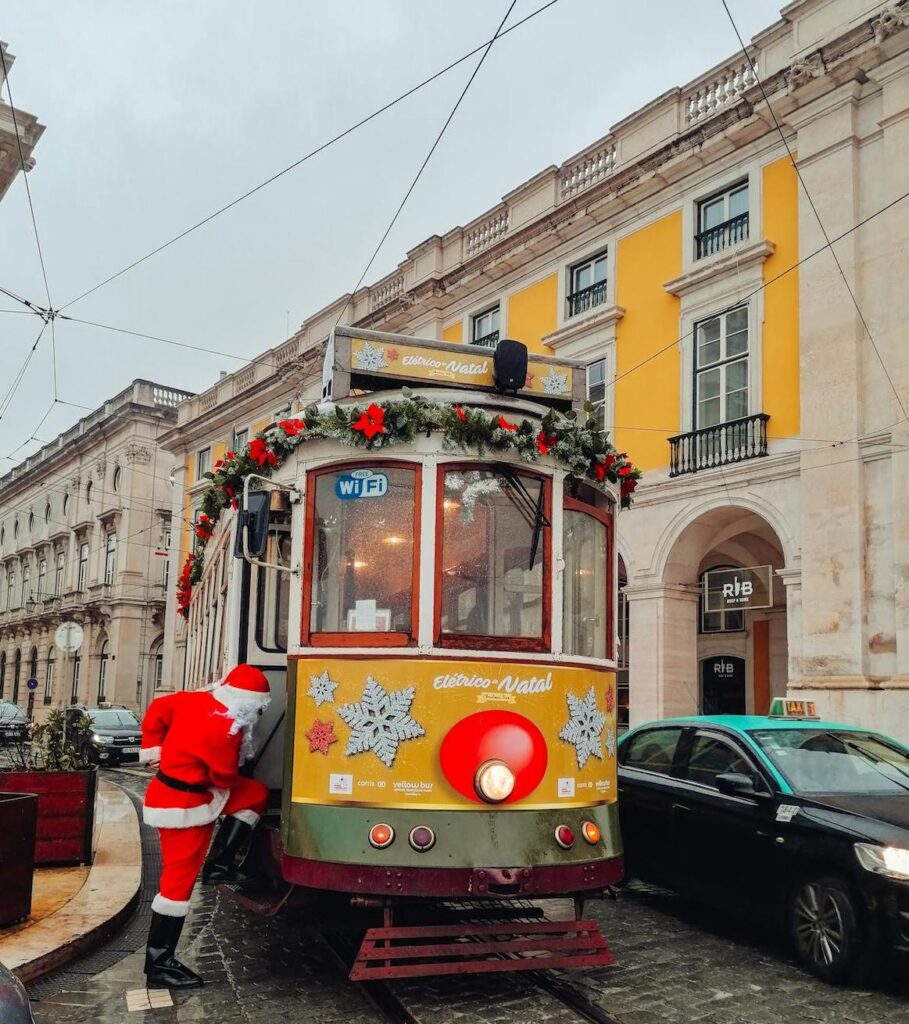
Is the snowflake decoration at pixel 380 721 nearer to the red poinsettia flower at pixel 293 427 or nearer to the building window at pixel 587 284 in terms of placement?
the red poinsettia flower at pixel 293 427

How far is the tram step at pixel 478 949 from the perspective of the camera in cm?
495

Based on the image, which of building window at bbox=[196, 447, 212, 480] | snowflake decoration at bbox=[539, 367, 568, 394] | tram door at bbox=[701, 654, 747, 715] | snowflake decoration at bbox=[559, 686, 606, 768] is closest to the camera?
snowflake decoration at bbox=[559, 686, 606, 768]

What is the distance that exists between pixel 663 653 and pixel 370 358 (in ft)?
39.1

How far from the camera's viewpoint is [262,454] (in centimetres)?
627

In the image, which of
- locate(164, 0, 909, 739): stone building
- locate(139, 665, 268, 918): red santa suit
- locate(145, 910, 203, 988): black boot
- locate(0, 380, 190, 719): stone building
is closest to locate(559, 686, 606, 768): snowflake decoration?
locate(139, 665, 268, 918): red santa suit

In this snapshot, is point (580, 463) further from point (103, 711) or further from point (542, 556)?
point (103, 711)

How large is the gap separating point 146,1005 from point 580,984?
2.34 meters

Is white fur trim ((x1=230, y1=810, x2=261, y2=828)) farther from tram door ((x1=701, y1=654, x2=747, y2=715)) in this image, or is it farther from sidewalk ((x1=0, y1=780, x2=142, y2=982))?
tram door ((x1=701, y1=654, x2=747, y2=715))

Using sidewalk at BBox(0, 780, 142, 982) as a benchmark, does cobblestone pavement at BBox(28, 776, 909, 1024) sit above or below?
below

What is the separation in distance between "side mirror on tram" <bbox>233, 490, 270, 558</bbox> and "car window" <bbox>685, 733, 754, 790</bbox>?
350 centimetres

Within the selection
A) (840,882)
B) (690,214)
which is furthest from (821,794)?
(690,214)

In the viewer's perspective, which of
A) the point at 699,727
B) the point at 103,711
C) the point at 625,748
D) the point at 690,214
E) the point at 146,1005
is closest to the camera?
the point at 146,1005

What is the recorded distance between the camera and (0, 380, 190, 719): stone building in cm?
4331

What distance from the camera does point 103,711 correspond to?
24656 mm
